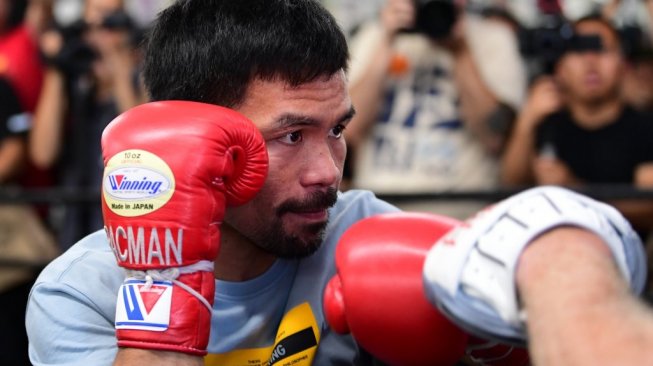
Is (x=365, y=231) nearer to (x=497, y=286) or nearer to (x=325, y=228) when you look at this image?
(x=325, y=228)

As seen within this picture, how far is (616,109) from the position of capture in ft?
8.25


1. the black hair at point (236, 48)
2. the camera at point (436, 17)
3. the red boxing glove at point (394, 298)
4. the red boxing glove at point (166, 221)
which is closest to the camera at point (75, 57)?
the camera at point (436, 17)

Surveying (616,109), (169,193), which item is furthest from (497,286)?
(616,109)

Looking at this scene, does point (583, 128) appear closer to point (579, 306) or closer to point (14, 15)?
point (579, 306)

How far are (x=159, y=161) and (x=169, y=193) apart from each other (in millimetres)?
46

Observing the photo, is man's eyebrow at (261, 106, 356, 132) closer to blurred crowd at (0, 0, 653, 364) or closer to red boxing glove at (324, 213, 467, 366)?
red boxing glove at (324, 213, 467, 366)

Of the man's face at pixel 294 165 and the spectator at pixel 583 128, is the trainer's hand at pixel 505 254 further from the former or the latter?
the spectator at pixel 583 128

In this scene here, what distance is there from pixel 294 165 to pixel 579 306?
2.21 feet

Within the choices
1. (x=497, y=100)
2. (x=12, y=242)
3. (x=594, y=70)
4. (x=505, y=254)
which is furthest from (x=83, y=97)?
(x=505, y=254)

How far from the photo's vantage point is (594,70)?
2.52 m

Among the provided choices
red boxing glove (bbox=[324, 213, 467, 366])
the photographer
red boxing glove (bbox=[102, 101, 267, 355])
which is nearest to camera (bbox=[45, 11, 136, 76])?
the photographer

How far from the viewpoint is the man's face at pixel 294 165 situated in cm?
141

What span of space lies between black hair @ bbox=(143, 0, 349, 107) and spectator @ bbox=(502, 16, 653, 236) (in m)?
1.18

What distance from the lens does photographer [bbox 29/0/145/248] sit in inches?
125
